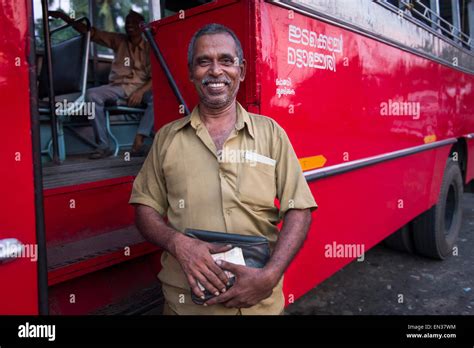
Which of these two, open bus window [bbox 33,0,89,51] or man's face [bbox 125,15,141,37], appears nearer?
→ man's face [bbox 125,15,141,37]

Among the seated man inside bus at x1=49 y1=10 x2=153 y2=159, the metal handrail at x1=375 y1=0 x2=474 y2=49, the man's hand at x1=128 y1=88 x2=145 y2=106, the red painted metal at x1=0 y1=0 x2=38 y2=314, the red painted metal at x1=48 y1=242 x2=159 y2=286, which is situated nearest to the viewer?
the red painted metal at x1=0 y1=0 x2=38 y2=314

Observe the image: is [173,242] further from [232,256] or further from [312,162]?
[312,162]

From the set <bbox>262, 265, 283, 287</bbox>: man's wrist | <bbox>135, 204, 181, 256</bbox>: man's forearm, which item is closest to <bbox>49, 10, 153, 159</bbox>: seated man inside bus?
<bbox>135, 204, 181, 256</bbox>: man's forearm

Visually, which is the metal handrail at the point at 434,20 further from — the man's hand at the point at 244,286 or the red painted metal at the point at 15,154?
the red painted metal at the point at 15,154

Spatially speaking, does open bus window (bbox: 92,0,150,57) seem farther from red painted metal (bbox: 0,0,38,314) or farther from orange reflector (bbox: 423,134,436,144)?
red painted metal (bbox: 0,0,38,314)

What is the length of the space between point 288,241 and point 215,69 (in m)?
0.62

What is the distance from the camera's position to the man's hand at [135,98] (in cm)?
347

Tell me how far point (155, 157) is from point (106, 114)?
2238mm

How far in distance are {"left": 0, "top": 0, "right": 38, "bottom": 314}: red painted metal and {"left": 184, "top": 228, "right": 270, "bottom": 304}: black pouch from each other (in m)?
0.46

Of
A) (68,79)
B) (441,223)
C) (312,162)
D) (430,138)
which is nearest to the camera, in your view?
(312,162)

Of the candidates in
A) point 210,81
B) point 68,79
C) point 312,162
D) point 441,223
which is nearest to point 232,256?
point 210,81

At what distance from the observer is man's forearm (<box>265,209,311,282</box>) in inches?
47.8

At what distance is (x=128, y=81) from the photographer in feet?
11.8

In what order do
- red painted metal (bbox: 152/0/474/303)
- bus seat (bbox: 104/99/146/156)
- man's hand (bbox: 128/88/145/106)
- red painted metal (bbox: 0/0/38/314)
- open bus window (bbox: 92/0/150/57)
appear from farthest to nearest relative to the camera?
open bus window (bbox: 92/0/150/57)
man's hand (bbox: 128/88/145/106)
bus seat (bbox: 104/99/146/156)
red painted metal (bbox: 152/0/474/303)
red painted metal (bbox: 0/0/38/314)
